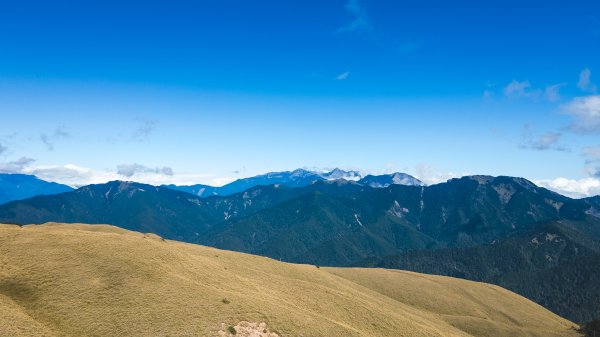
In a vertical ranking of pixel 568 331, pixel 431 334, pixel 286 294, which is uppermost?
pixel 286 294

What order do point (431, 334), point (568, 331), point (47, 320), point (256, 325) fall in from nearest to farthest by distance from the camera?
point (47, 320), point (256, 325), point (431, 334), point (568, 331)

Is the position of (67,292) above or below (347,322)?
above

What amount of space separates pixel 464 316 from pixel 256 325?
127830mm

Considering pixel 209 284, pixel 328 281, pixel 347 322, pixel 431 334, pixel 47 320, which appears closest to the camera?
pixel 47 320

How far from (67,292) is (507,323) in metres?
170

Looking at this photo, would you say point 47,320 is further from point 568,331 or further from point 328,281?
point 568,331

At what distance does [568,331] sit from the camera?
181 meters

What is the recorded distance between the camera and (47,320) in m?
62.1

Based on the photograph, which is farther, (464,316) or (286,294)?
(464,316)

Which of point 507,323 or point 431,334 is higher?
point 431,334

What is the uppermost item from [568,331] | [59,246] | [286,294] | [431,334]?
[59,246]

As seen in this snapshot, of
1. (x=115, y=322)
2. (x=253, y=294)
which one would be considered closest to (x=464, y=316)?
(x=253, y=294)

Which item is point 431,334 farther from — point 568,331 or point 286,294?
point 568,331

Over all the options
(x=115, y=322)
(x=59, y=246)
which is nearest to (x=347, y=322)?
(x=115, y=322)
